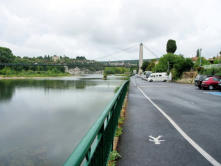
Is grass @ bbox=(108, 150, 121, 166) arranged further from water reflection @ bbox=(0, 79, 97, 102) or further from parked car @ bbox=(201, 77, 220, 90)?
water reflection @ bbox=(0, 79, 97, 102)

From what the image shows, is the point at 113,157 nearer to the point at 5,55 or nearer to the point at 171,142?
the point at 171,142

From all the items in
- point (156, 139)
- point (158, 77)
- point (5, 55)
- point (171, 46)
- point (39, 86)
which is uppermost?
point (171, 46)

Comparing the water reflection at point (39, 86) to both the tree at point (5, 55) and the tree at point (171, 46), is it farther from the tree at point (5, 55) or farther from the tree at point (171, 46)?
the tree at point (5, 55)

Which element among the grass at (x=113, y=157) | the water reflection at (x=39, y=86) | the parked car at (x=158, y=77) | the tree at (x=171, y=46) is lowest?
the water reflection at (x=39, y=86)

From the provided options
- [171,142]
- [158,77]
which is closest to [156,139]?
[171,142]

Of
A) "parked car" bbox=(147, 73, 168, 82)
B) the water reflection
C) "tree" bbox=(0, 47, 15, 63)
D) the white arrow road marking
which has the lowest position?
the water reflection

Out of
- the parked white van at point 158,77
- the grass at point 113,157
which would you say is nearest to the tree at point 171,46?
the parked white van at point 158,77

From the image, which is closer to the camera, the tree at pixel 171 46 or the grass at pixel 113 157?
the grass at pixel 113 157

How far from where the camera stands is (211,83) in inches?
657

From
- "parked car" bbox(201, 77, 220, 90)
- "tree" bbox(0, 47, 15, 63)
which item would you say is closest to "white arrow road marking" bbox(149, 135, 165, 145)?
"parked car" bbox(201, 77, 220, 90)

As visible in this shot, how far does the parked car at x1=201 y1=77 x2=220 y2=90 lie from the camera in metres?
16.7

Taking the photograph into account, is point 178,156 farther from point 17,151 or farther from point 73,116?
point 73,116

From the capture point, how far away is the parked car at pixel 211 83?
16.7m

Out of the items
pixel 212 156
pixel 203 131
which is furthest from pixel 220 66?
pixel 212 156
